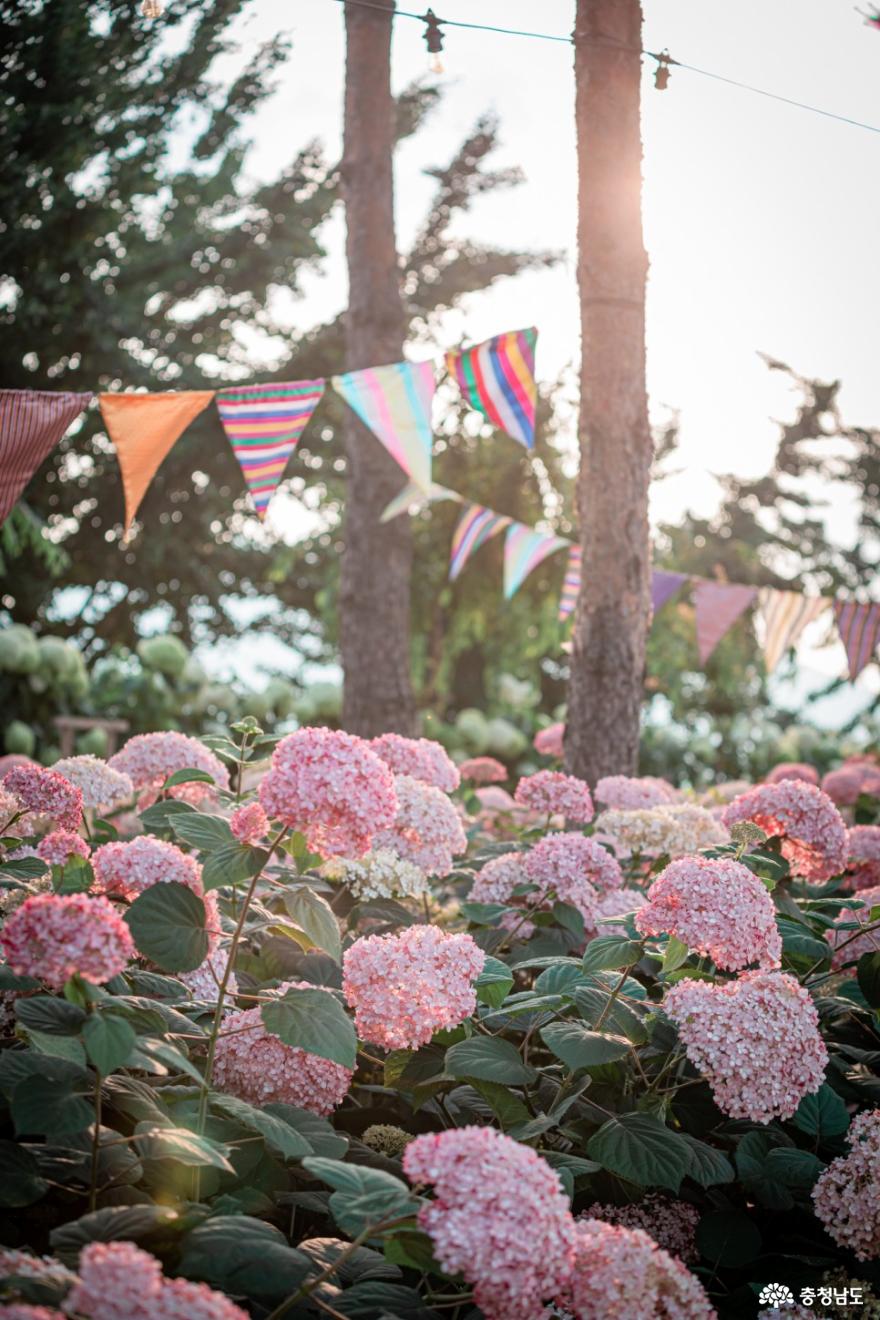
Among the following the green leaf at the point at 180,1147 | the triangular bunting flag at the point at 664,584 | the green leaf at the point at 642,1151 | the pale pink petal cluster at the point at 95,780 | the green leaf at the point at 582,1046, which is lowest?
the green leaf at the point at 642,1151

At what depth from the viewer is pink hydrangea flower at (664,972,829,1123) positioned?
1.53 metres

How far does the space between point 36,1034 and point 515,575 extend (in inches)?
214

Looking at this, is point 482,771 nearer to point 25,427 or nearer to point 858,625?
point 25,427

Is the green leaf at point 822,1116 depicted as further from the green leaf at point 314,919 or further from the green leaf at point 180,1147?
the green leaf at point 180,1147

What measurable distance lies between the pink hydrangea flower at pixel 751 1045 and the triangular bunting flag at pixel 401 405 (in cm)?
289

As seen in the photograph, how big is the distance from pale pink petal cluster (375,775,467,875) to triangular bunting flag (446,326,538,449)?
2.36 meters

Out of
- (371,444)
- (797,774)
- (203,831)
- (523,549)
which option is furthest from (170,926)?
(523,549)

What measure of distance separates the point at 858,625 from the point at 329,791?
556 cm

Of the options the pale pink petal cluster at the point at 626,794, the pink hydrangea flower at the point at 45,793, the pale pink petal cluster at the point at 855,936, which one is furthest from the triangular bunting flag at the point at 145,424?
the pale pink petal cluster at the point at 855,936

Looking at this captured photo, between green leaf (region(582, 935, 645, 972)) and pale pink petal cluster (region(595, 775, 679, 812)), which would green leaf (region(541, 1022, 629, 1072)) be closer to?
green leaf (region(582, 935, 645, 972))

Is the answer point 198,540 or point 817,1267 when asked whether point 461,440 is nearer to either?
point 198,540

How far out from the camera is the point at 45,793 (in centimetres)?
176

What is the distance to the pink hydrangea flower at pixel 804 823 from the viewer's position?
97.3 inches

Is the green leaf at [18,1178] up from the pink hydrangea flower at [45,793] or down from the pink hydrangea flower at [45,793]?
down
